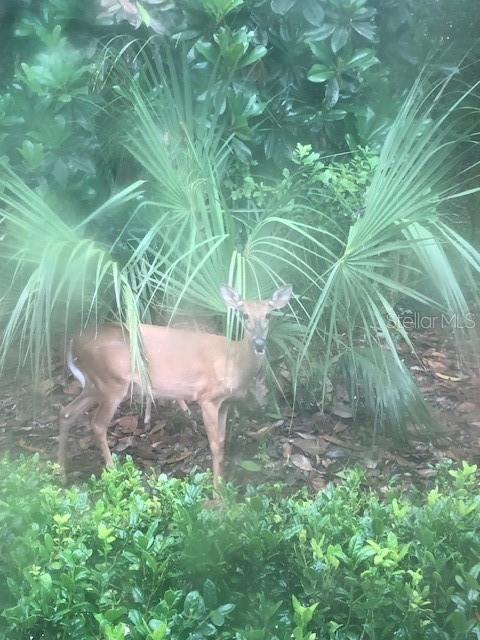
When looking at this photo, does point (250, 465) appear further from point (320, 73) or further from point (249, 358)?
point (320, 73)

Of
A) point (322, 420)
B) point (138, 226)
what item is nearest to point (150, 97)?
point (138, 226)

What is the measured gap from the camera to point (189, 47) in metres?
2.05

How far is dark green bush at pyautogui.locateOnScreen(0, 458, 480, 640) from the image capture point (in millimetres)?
1671

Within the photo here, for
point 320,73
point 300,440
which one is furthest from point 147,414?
point 320,73

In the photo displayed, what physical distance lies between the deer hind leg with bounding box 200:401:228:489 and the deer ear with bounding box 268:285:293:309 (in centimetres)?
34

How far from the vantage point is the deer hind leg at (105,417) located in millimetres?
2238

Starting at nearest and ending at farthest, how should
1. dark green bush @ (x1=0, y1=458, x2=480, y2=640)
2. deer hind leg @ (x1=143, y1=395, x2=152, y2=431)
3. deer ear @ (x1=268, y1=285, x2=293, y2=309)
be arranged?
dark green bush @ (x1=0, y1=458, x2=480, y2=640)
deer ear @ (x1=268, y1=285, x2=293, y2=309)
deer hind leg @ (x1=143, y1=395, x2=152, y2=431)

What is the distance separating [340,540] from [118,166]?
1.02m

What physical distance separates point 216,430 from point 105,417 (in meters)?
0.29

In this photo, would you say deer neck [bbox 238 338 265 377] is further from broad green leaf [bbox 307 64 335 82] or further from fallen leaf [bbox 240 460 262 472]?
broad green leaf [bbox 307 64 335 82]

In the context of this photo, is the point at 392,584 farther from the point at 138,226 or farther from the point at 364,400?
the point at 138,226

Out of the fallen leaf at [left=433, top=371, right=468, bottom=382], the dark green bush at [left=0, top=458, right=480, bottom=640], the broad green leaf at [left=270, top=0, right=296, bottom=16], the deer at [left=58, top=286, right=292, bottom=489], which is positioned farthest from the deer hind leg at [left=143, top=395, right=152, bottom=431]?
the broad green leaf at [left=270, top=0, right=296, bottom=16]

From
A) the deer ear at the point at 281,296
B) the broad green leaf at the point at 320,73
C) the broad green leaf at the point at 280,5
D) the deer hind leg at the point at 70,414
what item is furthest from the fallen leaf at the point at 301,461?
the broad green leaf at the point at 280,5

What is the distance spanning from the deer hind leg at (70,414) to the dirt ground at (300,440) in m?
0.02
